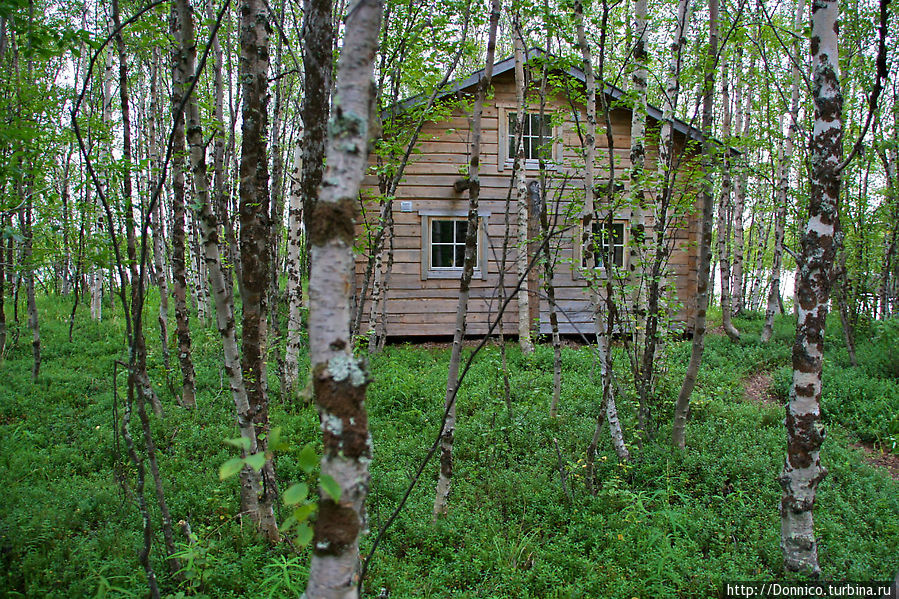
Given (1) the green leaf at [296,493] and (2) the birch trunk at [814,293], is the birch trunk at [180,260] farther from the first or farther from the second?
(2) the birch trunk at [814,293]

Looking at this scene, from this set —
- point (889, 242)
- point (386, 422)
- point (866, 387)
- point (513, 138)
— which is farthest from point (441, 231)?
point (889, 242)

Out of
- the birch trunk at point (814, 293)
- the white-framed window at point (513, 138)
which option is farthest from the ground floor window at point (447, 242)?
the birch trunk at point (814, 293)

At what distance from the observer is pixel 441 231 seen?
11.6 m

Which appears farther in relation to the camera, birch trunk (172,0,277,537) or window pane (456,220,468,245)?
window pane (456,220,468,245)

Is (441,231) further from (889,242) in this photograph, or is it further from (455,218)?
(889,242)

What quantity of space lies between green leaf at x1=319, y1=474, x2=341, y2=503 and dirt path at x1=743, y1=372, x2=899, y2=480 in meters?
7.22

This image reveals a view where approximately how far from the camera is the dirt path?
620cm

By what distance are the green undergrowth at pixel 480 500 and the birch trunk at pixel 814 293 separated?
2.38 feet

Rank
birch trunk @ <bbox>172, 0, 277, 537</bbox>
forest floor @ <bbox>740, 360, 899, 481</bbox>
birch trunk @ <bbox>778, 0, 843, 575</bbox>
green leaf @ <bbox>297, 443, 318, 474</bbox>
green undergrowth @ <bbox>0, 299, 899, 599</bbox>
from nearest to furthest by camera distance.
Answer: green leaf @ <bbox>297, 443, 318, 474</bbox>
birch trunk @ <bbox>778, 0, 843, 575</bbox>
birch trunk @ <bbox>172, 0, 277, 537</bbox>
green undergrowth @ <bbox>0, 299, 899, 599</bbox>
forest floor @ <bbox>740, 360, 899, 481</bbox>

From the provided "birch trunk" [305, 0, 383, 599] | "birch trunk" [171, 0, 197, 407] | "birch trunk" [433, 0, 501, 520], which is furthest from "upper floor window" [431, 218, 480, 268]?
"birch trunk" [305, 0, 383, 599]

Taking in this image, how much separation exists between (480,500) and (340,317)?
3.97 metres

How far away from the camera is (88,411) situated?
6859 millimetres

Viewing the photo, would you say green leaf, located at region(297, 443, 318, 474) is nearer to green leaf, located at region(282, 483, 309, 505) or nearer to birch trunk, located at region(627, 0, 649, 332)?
green leaf, located at region(282, 483, 309, 505)

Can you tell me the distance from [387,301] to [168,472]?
21.3 ft
